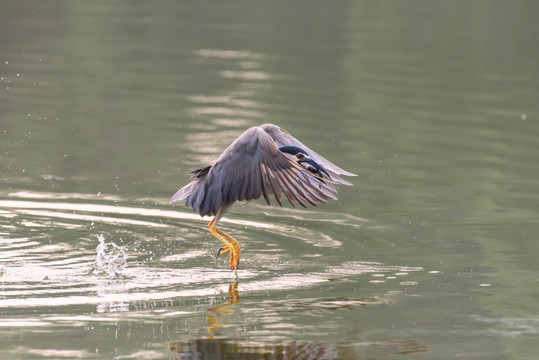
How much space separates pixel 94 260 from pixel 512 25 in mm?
20884

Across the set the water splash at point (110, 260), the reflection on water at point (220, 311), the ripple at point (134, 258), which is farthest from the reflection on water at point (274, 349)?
the water splash at point (110, 260)

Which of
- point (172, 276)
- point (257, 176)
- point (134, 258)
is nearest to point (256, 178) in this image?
point (257, 176)

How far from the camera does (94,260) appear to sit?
32.2 ft

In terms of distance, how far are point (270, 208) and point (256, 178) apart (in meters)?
2.80

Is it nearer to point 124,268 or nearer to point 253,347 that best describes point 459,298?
point 253,347

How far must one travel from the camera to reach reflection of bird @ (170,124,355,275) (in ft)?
29.8

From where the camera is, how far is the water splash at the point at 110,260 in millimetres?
9391

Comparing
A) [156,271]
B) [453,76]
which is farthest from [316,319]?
[453,76]

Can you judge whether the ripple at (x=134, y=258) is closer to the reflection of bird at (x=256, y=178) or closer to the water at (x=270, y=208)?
the water at (x=270, y=208)

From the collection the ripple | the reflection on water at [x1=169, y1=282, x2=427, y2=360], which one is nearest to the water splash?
the ripple

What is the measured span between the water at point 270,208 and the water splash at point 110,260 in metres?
0.03

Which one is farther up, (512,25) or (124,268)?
(512,25)

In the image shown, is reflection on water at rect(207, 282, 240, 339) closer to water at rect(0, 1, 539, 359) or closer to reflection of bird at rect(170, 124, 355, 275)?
water at rect(0, 1, 539, 359)

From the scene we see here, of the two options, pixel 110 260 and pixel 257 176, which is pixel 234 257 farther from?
pixel 110 260
